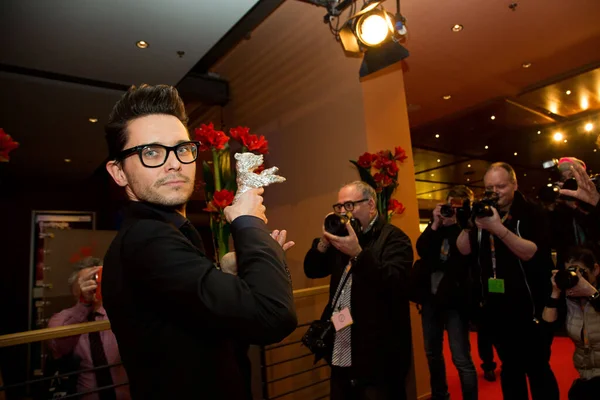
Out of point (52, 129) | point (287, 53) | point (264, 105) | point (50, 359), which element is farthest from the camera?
point (52, 129)

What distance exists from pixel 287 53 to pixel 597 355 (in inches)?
139

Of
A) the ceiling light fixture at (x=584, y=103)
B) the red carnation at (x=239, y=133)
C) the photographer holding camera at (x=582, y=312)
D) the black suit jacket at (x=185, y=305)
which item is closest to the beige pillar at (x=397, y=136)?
the photographer holding camera at (x=582, y=312)

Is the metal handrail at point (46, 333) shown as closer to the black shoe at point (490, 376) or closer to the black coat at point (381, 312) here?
the black coat at point (381, 312)

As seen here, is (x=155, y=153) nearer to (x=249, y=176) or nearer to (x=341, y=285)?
(x=249, y=176)

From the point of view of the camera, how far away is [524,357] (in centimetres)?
210

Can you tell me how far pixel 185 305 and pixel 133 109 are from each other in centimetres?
51

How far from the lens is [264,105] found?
4570 mm

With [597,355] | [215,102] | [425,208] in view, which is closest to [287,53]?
[215,102]

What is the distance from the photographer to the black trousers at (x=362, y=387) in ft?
6.35

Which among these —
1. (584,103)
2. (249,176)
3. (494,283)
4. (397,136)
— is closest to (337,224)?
(494,283)

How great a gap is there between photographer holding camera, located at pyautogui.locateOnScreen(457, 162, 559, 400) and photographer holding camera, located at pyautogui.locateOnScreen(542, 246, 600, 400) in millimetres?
102

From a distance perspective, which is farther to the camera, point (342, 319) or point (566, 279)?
point (342, 319)

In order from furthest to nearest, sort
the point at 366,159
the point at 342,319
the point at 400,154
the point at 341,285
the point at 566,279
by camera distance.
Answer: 1. the point at 400,154
2. the point at 366,159
3. the point at 341,285
4. the point at 342,319
5. the point at 566,279

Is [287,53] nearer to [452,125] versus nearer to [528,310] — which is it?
[528,310]
